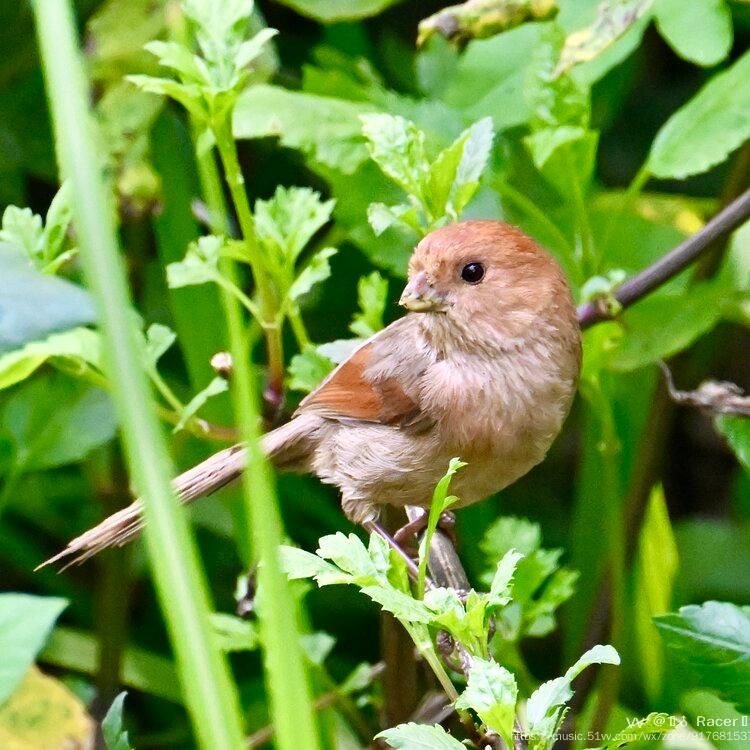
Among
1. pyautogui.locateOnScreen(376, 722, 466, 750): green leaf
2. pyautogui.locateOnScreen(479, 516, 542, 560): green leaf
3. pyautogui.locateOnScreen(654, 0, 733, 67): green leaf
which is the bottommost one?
pyautogui.locateOnScreen(479, 516, 542, 560): green leaf

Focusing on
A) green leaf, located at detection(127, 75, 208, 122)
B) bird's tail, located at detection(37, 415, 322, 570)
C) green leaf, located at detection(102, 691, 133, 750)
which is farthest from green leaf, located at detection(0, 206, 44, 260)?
green leaf, located at detection(102, 691, 133, 750)

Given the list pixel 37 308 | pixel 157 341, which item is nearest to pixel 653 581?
pixel 157 341

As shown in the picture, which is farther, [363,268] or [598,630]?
[363,268]

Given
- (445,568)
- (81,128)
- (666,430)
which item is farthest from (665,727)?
(666,430)

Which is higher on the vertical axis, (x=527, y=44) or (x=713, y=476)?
(x=527, y=44)

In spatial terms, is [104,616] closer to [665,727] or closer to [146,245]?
[146,245]

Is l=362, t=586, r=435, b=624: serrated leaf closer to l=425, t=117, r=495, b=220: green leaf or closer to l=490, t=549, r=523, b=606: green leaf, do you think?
l=490, t=549, r=523, b=606: green leaf
